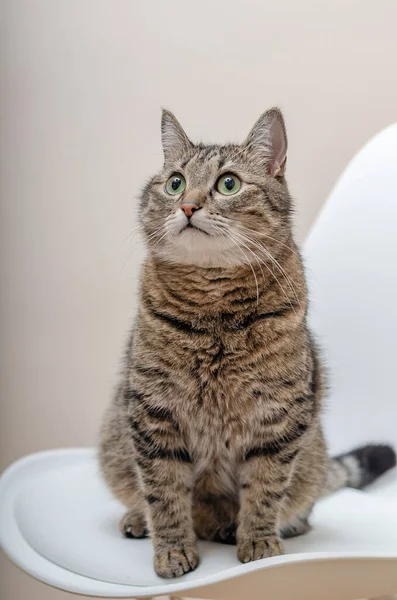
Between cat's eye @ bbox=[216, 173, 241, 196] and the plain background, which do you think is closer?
cat's eye @ bbox=[216, 173, 241, 196]

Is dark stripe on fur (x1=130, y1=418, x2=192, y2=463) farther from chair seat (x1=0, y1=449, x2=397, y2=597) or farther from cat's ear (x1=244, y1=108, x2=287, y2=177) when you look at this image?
cat's ear (x1=244, y1=108, x2=287, y2=177)

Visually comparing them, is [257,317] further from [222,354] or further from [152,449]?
[152,449]

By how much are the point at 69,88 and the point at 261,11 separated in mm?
571

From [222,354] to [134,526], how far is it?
14.5 inches

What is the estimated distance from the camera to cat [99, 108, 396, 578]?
3.04ft

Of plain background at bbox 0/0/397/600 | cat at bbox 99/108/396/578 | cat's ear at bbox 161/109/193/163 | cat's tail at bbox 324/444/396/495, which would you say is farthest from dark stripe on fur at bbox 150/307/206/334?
plain background at bbox 0/0/397/600

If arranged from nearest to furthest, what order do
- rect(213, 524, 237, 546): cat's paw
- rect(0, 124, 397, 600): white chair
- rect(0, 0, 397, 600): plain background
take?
rect(0, 124, 397, 600): white chair
rect(213, 524, 237, 546): cat's paw
rect(0, 0, 397, 600): plain background

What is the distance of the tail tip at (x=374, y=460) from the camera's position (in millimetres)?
1272

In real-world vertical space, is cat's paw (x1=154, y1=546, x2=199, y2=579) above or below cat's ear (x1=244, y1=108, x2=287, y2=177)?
below

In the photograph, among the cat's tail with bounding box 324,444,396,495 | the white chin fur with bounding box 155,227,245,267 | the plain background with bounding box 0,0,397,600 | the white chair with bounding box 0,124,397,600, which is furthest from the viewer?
the plain background with bounding box 0,0,397,600

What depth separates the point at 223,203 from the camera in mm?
930

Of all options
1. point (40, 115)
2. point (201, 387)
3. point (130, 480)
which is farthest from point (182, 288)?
point (40, 115)

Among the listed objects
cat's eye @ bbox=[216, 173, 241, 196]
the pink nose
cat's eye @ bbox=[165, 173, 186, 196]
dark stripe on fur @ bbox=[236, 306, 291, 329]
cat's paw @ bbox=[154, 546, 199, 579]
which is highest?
cat's eye @ bbox=[216, 173, 241, 196]

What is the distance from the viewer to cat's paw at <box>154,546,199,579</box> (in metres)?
0.89
